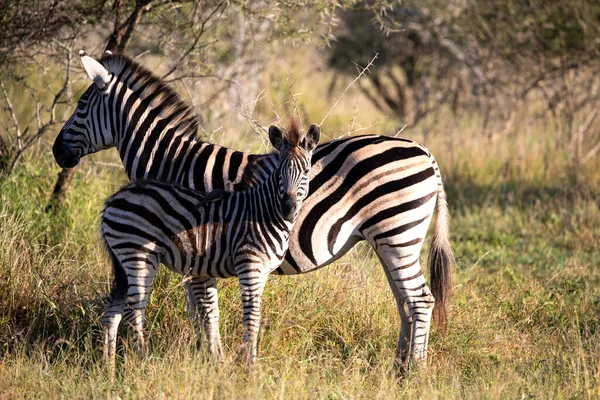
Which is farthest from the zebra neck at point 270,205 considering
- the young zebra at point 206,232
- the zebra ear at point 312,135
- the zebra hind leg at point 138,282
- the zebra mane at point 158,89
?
the zebra mane at point 158,89

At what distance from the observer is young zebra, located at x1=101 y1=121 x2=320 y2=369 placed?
462 centimetres

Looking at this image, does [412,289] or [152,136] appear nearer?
[412,289]

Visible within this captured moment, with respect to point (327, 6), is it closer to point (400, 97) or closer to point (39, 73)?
point (39, 73)

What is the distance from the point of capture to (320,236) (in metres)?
5.02

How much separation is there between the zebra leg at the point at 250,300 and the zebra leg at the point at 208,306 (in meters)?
0.51

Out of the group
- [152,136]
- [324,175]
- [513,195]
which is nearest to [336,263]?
[324,175]

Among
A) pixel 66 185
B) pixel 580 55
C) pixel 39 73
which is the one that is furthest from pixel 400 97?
pixel 66 185

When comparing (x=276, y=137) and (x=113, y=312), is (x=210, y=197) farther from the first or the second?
(x=113, y=312)

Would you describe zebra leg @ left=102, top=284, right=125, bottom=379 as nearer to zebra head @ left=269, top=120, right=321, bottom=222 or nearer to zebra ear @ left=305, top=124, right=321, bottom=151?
zebra head @ left=269, top=120, right=321, bottom=222

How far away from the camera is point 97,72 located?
5.33 m

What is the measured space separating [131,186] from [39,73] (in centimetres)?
475

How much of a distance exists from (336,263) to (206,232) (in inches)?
76.3

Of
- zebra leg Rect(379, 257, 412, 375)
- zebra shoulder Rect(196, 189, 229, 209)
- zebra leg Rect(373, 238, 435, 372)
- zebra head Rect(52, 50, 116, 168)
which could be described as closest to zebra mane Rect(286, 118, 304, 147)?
zebra shoulder Rect(196, 189, 229, 209)

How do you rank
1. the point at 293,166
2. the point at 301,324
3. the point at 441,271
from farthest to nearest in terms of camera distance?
the point at 301,324 < the point at 441,271 < the point at 293,166
